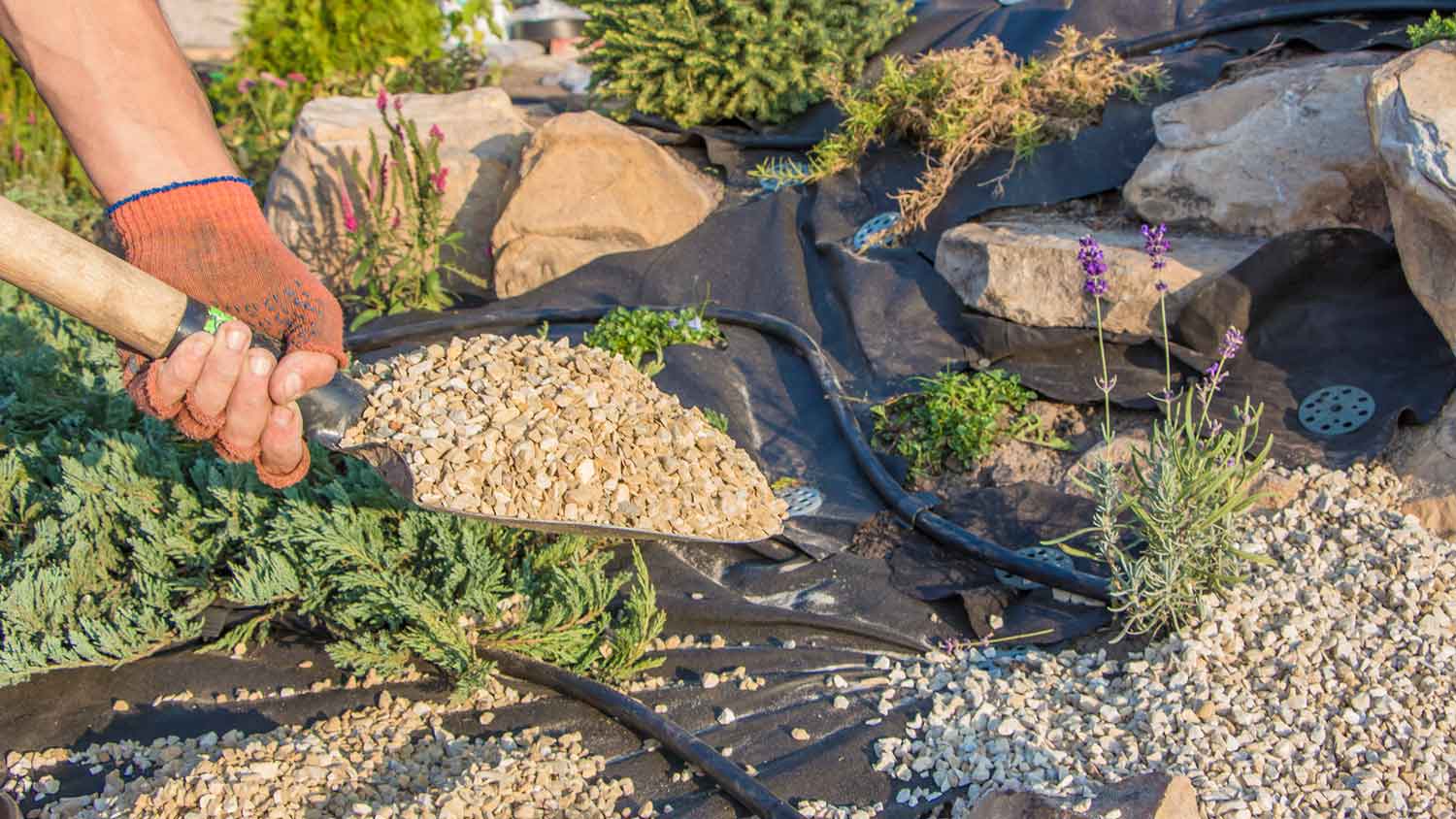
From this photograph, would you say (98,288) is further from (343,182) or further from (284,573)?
(343,182)

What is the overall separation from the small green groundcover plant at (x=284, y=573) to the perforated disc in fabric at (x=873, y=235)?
221 centimetres

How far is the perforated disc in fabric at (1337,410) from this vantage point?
3.77 meters

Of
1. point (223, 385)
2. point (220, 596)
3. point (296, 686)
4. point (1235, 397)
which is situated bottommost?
point (1235, 397)

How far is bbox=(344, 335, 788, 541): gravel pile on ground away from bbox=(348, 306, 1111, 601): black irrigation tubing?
865 millimetres

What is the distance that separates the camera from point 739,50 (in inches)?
235

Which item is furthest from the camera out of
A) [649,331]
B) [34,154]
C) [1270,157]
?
[34,154]

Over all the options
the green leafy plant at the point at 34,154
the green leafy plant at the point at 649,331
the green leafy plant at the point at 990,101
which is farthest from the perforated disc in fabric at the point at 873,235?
the green leafy plant at the point at 34,154

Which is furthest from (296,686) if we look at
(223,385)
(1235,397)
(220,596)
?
(1235,397)

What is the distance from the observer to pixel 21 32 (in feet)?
7.20

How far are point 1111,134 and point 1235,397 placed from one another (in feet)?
4.59

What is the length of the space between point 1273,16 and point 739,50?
7.87 feet

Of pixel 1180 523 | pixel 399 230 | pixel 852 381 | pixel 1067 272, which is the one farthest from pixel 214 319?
pixel 399 230

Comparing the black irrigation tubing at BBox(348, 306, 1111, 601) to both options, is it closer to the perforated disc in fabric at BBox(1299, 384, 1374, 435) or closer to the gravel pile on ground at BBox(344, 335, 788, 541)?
the gravel pile on ground at BBox(344, 335, 788, 541)

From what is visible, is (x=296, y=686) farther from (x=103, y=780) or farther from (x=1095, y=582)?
(x=1095, y=582)
